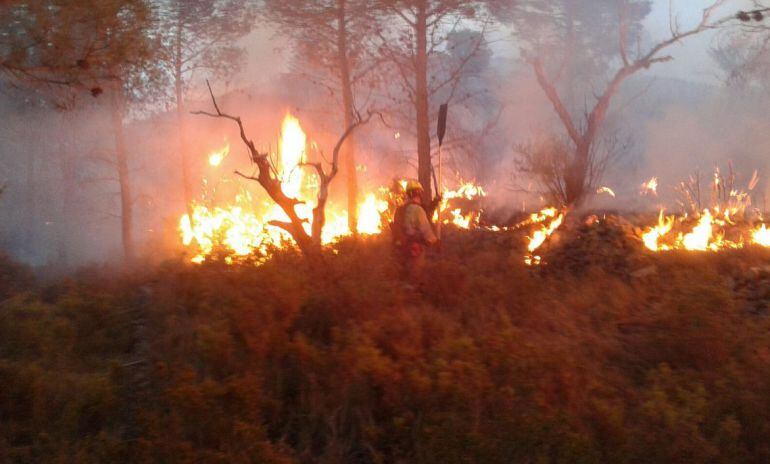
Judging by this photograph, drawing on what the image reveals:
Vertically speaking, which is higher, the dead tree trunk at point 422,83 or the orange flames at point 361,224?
the dead tree trunk at point 422,83

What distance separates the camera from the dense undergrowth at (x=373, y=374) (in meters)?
4.02

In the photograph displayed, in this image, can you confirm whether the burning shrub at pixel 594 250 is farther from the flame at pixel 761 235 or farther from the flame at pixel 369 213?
the flame at pixel 369 213

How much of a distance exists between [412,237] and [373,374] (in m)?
3.64

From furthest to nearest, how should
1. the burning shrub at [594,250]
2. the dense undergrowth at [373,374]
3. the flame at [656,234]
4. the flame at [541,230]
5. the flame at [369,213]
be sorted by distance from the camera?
the flame at [369,213] < the flame at [656,234] < the flame at [541,230] < the burning shrub at [594,250] < the dense undergrowth at [373,374]

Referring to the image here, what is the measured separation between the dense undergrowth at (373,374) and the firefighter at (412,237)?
750mm

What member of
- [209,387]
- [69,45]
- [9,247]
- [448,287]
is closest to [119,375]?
[209,387]

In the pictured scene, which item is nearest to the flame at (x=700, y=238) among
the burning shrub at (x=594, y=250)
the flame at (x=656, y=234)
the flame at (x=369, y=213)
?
the flame at (x=656, y=234)

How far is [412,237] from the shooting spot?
27.0 feet

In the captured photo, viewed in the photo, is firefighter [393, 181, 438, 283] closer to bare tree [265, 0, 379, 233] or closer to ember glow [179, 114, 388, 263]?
ember glow [179, 114, 388, 263]

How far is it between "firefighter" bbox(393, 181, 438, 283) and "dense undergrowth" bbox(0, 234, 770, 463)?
75 cm

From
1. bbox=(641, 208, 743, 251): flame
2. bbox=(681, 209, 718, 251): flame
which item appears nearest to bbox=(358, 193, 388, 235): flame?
bbox=(641, 208, 743, 251): flame

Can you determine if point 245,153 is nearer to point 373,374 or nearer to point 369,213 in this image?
point 369,213

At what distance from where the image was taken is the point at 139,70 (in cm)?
957

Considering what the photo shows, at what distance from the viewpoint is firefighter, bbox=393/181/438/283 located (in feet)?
26.8
